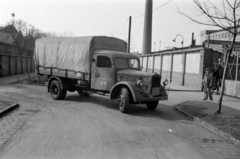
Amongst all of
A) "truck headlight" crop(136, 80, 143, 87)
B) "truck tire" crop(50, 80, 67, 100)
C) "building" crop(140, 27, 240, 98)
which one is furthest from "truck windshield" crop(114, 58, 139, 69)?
"building" crop(140, 27, 240, 98)

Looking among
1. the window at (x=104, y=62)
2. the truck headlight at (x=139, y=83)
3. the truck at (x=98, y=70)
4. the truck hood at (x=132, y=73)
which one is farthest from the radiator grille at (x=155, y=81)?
the window at (x=104, y=62)

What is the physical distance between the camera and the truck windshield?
29.9 feet

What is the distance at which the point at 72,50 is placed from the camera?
10.5 meters

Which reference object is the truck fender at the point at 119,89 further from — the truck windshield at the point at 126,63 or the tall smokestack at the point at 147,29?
the tall smokestack at the point at 147,29

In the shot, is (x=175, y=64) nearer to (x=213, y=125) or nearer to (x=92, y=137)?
(x=213, y=125)

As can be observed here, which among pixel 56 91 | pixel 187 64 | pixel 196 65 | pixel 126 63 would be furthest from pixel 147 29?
pixel 126 63

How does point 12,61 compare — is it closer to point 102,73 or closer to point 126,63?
point 102,73

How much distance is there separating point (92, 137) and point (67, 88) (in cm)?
581

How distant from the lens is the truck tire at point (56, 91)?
10734mm

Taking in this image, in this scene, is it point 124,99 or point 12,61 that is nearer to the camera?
point 124,99

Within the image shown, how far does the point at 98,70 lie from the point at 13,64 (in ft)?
66.2

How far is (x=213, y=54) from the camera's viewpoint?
1669 cm

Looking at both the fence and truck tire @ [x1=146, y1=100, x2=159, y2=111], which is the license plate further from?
the fence

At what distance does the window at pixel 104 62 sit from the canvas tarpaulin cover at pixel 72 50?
0.49 meters
